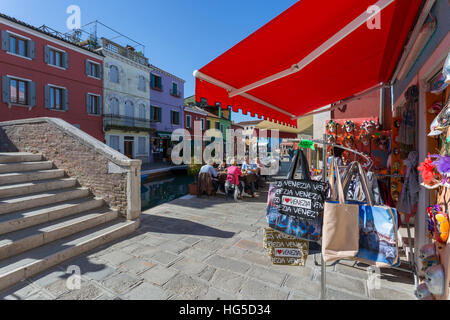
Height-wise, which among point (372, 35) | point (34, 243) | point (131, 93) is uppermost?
point (131, 93)

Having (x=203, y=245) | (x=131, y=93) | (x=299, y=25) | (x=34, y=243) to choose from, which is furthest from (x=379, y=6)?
(x=131, y=93)

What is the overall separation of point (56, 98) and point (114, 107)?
4290mm

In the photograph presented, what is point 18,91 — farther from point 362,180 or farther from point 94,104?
point 362,180

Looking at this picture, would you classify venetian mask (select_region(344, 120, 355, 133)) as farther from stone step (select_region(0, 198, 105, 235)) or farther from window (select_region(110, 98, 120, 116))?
window (select_region(110, 98, 120, 116))

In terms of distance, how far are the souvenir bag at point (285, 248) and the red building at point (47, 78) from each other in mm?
16515

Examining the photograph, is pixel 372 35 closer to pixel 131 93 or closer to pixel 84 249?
pixel 84 249

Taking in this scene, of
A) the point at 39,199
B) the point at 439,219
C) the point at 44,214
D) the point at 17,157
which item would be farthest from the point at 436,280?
the point at 17,157

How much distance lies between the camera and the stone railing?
488 cm

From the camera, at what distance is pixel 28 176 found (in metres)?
4.94

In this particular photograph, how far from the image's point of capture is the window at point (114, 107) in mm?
18472

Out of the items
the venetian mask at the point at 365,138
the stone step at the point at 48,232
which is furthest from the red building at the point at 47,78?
the venetian mask at the point at 365,138

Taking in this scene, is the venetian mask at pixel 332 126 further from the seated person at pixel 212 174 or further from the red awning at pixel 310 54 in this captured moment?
the seated person at pixel 212 174
